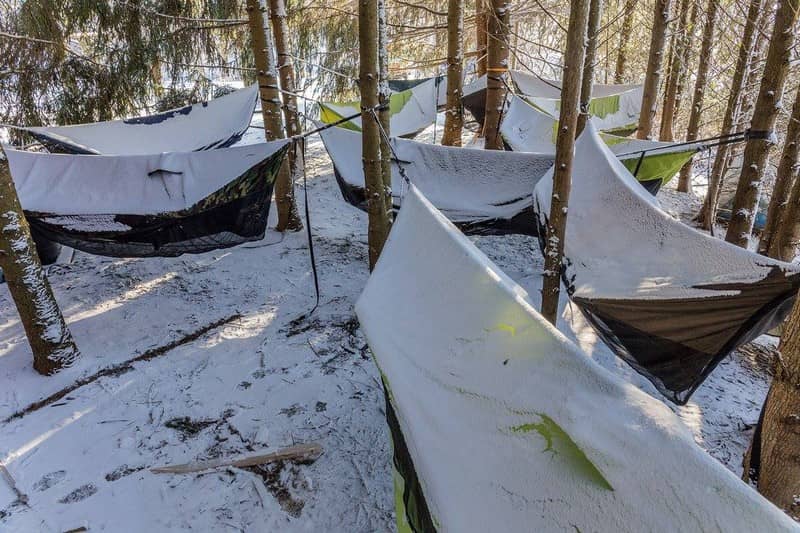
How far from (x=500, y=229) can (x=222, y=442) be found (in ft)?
7.04

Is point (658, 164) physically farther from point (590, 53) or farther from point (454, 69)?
point (454, 69)

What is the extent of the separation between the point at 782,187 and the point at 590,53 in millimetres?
1437

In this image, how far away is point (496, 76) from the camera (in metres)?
4.37

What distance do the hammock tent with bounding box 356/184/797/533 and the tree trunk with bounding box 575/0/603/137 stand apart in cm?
124

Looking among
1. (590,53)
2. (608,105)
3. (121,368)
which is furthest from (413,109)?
(121,368)

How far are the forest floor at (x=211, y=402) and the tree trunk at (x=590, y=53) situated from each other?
126 centimetres

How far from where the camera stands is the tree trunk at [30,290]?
218 centimetres

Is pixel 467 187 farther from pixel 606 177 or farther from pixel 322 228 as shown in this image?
pixel 322 228

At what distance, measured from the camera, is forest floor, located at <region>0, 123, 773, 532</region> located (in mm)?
1763

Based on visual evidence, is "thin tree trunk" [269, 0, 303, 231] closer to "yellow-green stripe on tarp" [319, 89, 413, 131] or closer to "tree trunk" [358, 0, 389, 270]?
"yellow-green stripe on tarp" [319, 89, 413, 131]

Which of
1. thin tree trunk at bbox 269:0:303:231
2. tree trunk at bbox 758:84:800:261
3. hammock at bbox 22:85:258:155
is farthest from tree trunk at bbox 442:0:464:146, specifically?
tree trunk at bbox 758:84:800:261

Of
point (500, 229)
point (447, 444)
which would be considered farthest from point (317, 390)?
point (500, 229)

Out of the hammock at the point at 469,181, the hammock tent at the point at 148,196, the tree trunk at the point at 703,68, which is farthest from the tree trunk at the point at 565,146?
the tree trunk at the point at 703,68

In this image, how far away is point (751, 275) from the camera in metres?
1.71
